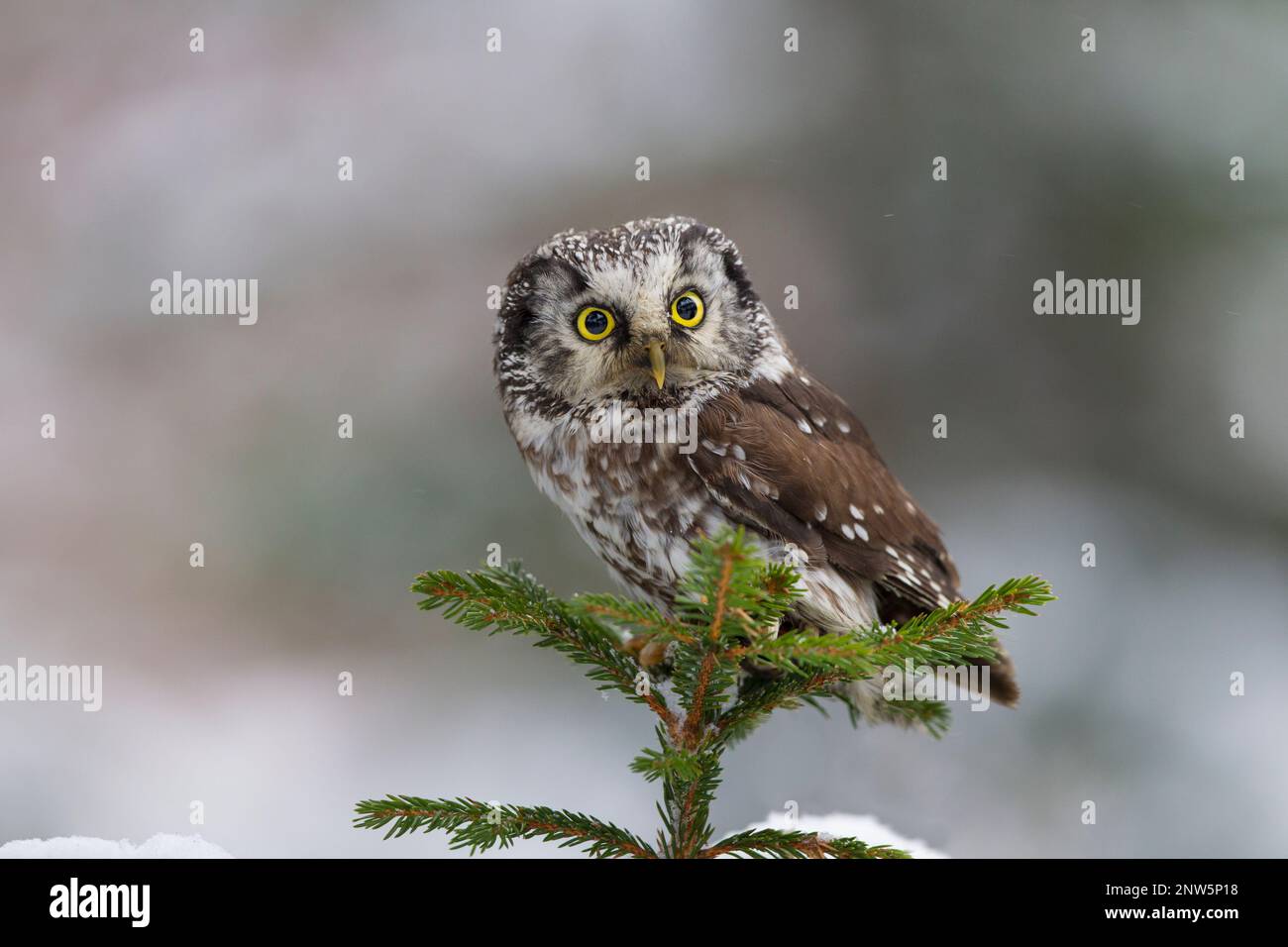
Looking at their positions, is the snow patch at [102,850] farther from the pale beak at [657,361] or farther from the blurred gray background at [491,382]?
the pale beak at [657,361]

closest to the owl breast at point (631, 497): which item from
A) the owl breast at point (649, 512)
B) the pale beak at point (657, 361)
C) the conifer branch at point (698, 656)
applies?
the owl breast at point (649, 512)

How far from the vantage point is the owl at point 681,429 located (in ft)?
4.98

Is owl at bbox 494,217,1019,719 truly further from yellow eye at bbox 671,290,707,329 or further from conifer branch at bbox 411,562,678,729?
conifer branch at bbox 411,562,678,729

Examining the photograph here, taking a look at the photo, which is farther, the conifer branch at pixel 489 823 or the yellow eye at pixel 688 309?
the yellow eye at pixel 688 309

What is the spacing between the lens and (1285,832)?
2.62 meters

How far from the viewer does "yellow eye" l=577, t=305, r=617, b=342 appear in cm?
152

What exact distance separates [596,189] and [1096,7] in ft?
4.26

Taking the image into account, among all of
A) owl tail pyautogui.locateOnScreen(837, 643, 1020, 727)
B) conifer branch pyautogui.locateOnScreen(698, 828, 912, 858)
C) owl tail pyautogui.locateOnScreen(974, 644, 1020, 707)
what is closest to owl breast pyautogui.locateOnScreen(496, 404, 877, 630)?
owl tail pyautogui.locateOnScreen(837, 643, 1020, 727)

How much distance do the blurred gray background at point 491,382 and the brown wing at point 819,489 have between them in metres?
1.08

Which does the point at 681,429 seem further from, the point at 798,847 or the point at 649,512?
the point at 798,847

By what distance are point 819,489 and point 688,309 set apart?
0.32 m
